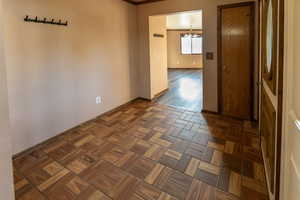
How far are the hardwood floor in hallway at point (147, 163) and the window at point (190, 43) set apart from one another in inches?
327

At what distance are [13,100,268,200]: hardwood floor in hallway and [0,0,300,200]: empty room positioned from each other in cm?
1

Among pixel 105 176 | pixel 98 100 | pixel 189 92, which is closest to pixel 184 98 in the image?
pixel 189 92

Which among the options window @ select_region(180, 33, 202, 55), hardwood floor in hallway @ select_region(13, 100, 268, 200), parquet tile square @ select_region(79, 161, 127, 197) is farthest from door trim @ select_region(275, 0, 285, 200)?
window @ select_region(180, 33, 202, 55)

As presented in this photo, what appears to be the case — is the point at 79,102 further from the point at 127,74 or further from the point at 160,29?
the point at 160,29

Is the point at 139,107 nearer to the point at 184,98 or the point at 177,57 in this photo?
the point at 184,98

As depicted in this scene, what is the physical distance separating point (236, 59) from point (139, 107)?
2107mm

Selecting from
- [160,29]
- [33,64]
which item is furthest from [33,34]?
[160,29]

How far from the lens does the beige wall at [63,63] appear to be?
239 cm

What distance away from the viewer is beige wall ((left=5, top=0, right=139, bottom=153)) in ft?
7.83

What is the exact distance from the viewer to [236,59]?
340cm

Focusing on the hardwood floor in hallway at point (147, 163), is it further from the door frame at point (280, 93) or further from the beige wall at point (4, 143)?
the beige wall at point (4, 143)

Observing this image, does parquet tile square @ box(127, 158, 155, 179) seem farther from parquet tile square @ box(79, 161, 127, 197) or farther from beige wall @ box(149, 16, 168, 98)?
beige wall @ box(149, 16, 168, 98)

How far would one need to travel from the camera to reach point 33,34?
2506 millimetres

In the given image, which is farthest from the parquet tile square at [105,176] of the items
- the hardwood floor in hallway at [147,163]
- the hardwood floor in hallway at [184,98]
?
the hardwood floor in hallway at [184,98]
